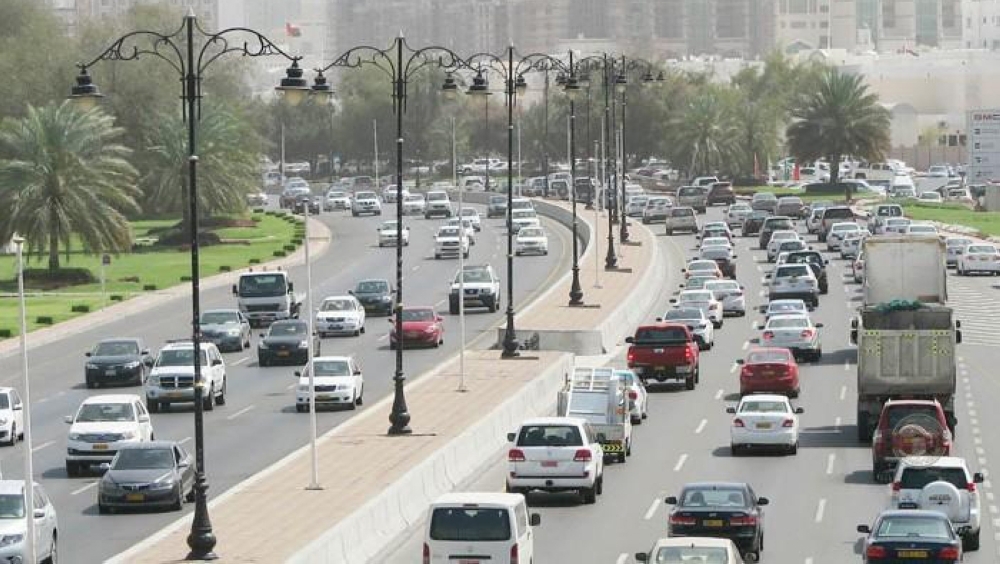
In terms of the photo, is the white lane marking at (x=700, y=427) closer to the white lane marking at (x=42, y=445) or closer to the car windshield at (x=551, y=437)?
the car windshield at (x=551, y=437)

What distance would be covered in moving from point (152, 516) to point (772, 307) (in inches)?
1452

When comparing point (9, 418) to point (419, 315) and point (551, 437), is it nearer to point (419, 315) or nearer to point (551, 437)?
→ point (551, 437)

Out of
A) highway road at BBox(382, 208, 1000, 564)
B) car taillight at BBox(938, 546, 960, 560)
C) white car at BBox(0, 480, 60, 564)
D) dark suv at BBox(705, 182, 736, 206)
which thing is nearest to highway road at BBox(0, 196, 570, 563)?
white car at BBox(0, 480, 60, 564)

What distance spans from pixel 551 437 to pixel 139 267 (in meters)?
71.3

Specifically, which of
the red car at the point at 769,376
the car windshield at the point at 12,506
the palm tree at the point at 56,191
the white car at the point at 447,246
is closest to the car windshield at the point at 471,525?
the car windshield at the point at 12,506

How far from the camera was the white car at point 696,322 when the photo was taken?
69250mm

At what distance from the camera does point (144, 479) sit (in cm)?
3959

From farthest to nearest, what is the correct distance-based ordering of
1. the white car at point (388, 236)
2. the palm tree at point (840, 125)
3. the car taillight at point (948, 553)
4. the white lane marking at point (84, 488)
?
the palm tree at point (840, 125) → the white car at point (388, 236) → the white lane marking at point (84, 488) → the car taillight at point (948, 553)

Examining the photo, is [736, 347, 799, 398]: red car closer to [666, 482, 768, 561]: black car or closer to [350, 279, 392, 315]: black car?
[666, 482, 768, 561]: black car

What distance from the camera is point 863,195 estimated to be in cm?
15988

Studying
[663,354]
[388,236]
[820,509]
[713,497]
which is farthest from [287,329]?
[388,236]

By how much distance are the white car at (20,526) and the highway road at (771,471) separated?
4963 millimetres

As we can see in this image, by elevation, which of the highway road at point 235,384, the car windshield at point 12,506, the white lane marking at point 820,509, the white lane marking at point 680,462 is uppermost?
the car windshield at point 12,506

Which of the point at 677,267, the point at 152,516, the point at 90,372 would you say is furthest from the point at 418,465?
the point at 677,267
